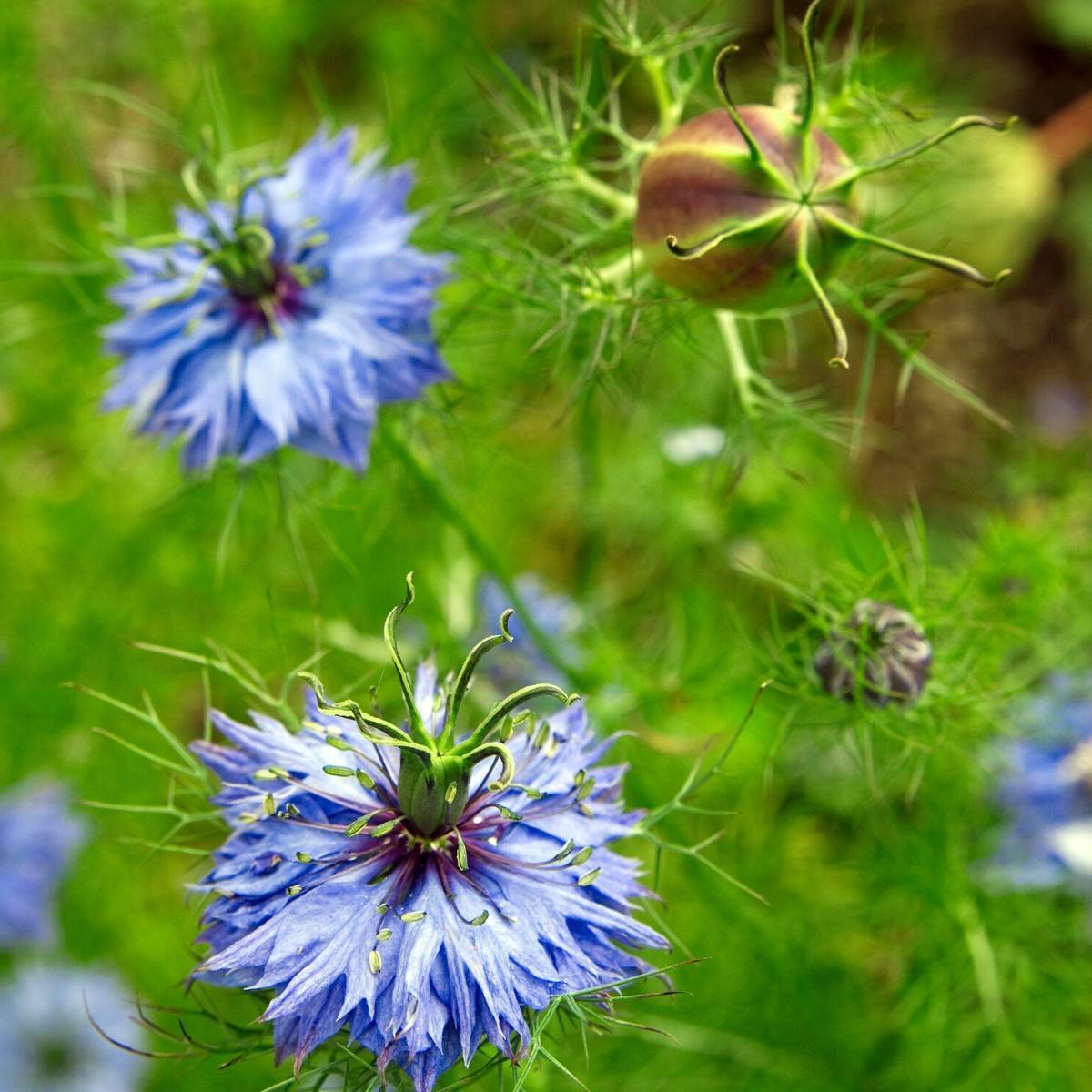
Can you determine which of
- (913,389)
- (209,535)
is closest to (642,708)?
(209,535)

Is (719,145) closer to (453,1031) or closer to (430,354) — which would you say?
(430,354)

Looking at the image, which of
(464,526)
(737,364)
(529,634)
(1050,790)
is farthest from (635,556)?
(737,364)

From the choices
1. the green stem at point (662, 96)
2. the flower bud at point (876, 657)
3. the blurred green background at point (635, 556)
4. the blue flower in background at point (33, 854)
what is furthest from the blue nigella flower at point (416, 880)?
the blue flower in background at point (33, 854)

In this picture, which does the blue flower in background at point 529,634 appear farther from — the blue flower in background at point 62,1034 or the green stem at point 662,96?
the blue flower in background at point 62,1034

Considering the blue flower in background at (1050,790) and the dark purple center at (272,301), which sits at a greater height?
the dark purple center at (272,301)

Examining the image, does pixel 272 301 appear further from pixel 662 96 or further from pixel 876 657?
pixel 876 657

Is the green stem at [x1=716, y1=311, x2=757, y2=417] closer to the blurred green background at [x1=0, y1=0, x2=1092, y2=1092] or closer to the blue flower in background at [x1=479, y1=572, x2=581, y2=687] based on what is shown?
the blurred green background at [x1=0, y1=0, x2=1092, y2=1092]
